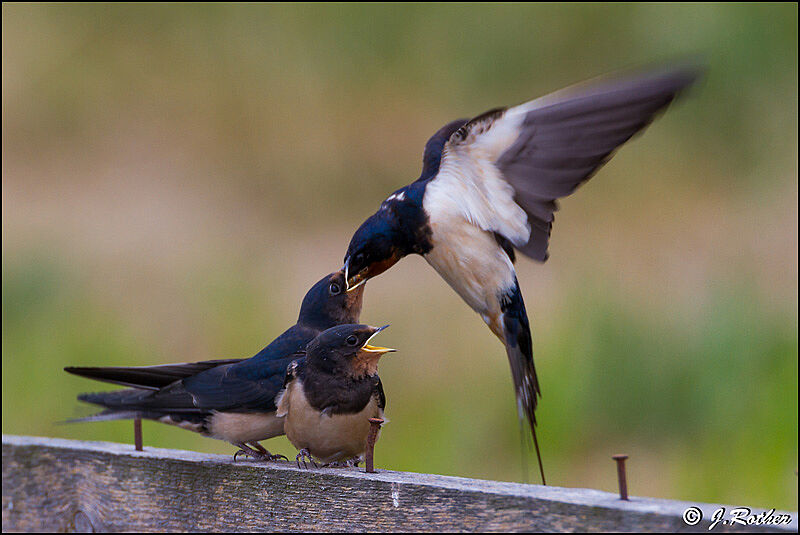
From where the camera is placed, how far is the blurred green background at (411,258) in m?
2.96

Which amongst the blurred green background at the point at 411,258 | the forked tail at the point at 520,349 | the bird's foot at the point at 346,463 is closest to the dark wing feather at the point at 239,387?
the bird's foot at the point at 346,463

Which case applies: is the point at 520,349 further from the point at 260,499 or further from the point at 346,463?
the point at 260,499

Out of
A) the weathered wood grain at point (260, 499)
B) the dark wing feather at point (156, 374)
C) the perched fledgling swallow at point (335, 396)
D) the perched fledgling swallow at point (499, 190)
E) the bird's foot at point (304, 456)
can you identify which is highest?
the perched fledgling swallow at point (499, 190)

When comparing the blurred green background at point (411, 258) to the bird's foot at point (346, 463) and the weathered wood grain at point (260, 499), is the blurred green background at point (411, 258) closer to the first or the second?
the weathered wood grain at point (260, 499)

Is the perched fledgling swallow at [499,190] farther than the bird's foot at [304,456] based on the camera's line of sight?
No

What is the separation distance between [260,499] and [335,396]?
7.9 inches

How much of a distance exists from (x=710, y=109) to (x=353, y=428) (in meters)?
3.76

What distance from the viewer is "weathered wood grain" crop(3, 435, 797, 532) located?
3.97ft

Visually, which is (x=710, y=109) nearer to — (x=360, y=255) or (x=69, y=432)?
(x=69, y=432)

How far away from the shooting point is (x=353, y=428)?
62.4 inches

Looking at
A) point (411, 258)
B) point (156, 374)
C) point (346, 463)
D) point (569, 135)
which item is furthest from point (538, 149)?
point (411, 258)

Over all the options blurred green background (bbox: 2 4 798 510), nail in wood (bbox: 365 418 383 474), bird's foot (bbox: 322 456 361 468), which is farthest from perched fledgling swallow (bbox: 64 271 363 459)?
blurred green background (bbox: 2 4 798 510)

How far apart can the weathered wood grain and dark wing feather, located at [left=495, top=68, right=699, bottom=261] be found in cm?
42

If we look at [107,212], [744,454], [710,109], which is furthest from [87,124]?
[744,454]
